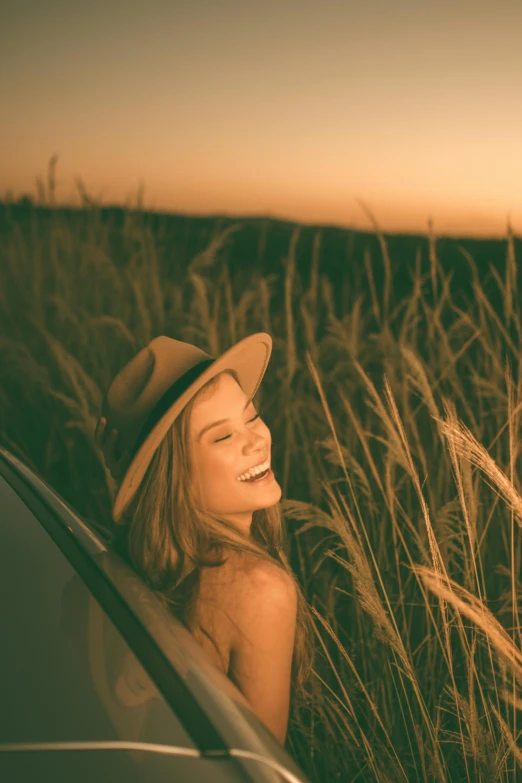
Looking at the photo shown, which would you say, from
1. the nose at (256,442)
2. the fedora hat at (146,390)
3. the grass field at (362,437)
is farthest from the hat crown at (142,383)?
the grass field at (362,437)

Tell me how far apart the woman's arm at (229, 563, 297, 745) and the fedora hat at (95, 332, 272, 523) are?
10.7 inches

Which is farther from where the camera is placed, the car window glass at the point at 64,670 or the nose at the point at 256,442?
the nose at the point at 256,442

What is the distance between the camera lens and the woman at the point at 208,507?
117 cm

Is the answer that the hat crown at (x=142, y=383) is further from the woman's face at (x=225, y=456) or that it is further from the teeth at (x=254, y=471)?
the teeth at (x=254, y=471)

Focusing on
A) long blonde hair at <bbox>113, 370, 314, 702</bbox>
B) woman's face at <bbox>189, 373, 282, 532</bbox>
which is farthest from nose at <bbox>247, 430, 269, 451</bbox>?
long blonde hair at <bbox>113, 370, 314, 702</bbox>

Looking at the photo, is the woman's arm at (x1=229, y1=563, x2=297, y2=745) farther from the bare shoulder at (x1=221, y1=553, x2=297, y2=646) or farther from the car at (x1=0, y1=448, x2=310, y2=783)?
the car at (x1=0, y1=448, x2=310, y2=783)

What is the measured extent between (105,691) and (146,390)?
72cm

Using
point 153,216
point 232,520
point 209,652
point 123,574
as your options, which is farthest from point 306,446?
point 153,216

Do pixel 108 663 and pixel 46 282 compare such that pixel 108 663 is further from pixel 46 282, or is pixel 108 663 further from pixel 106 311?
pixel 46 282

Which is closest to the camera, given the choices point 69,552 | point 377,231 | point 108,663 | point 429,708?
point 108,663

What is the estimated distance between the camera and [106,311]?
13.4 feet

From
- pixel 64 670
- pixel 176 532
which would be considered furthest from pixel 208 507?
pixel 64 670

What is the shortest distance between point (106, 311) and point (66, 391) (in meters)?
0.72

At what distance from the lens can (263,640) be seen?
1153 millimetres
